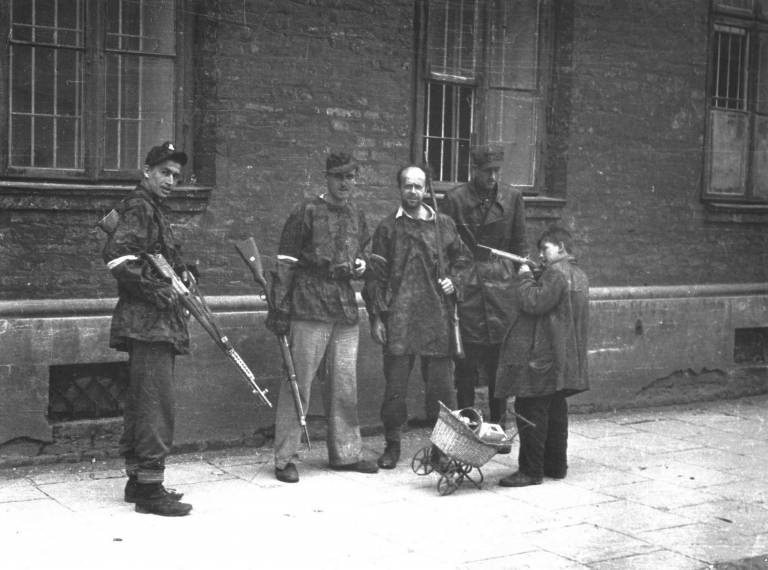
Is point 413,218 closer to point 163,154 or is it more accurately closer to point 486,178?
point 486,178

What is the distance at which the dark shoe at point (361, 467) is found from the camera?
7.76 metres

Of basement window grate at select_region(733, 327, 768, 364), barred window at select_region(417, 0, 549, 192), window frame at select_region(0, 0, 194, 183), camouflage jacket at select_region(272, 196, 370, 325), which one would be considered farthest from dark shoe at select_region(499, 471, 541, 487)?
basement window grate at select_region(733, 327, 768, 364)

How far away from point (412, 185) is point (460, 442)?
172 cm

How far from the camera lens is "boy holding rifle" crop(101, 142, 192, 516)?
6.48 meters

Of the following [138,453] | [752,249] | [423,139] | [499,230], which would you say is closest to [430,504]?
[138,453]

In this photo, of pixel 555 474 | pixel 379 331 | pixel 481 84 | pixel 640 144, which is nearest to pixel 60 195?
pixel 379 331

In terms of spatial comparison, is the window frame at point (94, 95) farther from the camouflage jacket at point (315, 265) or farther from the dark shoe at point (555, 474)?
the dark shoe at point (555, 474)

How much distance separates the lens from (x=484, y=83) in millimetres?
9992

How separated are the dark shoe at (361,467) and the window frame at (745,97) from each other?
16.5 ft

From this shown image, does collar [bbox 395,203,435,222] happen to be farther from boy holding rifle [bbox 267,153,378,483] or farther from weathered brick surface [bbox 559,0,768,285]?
weathered brick surface [bbox 559,0,768,285]

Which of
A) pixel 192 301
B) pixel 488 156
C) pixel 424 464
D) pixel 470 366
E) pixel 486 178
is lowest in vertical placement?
pixel 424 464

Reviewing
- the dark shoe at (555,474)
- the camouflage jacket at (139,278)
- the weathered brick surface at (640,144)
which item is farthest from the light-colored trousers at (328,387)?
the weathered brick surface at (640,144)

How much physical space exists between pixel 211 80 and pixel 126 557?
3759 mm

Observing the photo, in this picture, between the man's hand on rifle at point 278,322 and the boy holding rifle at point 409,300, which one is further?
the boy holding rifle at point 409,300
